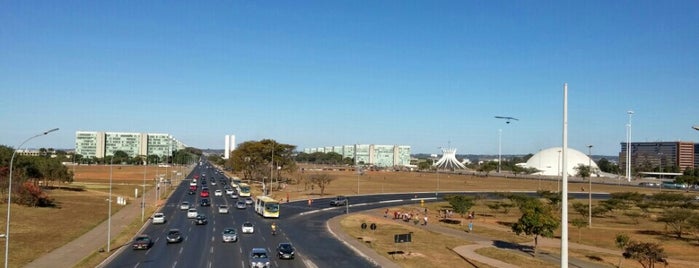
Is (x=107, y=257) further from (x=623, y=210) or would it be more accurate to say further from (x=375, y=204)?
(x=623, y=210)

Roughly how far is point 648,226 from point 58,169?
329 ft

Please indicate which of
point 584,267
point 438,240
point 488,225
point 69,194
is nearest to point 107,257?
point 438,240

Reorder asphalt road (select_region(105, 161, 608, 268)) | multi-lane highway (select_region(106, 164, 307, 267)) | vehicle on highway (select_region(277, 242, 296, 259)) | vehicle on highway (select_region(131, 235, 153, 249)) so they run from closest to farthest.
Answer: multi-lane highway (select_region(106, 164, 307, 267)), asphalt road (select_region(105, 161, 608, 268)), vehicle on highway (select_region(277, 242, 296, 259)), vehicle on highway (select_region(131, 235, 153, 249))

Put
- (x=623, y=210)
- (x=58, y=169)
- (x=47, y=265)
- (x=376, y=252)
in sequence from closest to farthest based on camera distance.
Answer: (x=47, y=265) < (x=376, y=252) < (x=623, y=210) < (x=58, y=169)

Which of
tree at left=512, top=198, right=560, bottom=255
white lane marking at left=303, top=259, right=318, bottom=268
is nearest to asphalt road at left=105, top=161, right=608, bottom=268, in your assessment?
white lane marking at left=303, top=259, right=318, bottom=268

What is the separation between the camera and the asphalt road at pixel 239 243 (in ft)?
127

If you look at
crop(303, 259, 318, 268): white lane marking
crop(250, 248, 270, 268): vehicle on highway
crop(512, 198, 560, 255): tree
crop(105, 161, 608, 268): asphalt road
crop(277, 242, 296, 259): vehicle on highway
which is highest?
crop(512, 198, 560, 255): tree

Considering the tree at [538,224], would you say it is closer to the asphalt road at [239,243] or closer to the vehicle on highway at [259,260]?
the asphalt road at [239,243]

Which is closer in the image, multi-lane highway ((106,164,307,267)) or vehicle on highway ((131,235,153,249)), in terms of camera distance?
multi-lane highway ((106,164,307,267))

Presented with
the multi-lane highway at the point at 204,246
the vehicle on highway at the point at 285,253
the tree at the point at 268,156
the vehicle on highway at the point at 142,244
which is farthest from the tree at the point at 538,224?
the tree at the point at 268,156

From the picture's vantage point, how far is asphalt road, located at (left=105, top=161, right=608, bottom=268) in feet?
127

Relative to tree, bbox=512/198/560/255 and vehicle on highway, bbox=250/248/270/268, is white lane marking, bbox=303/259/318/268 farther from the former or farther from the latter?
tree, bbox=512/198/560/255

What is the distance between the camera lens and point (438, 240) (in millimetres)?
53500

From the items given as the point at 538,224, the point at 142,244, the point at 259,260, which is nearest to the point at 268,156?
the point at 142,244
